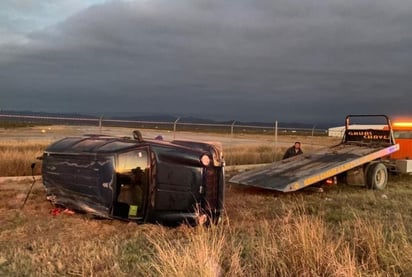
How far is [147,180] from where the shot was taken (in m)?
8.16

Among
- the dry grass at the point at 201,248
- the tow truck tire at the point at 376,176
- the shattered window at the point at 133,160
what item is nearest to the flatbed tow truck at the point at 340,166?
the tow truck tire at the point at 376,176

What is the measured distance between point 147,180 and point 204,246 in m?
3.08

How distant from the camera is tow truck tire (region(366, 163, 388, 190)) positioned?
1411cm

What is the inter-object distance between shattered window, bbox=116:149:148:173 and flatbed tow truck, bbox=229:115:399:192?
4.20 metres

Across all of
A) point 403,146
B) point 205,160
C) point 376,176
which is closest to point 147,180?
point 205,160

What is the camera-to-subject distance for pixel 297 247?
219 inches

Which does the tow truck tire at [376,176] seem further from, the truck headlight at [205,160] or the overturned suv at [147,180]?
the truck headlight at [205,160]

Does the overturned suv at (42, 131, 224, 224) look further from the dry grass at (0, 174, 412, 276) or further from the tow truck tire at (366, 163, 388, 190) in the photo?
the tow truck tire at (366, 163, 388, 190)

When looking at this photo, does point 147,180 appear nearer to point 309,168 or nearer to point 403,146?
point 309,168

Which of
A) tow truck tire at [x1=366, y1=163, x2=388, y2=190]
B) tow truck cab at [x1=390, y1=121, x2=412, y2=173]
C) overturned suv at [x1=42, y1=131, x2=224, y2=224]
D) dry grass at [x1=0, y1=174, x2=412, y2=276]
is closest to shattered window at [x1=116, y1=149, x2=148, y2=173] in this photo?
overturned suv at [x1=42, y1=131, x2=224, y2=224]

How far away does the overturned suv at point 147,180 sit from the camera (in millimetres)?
8180

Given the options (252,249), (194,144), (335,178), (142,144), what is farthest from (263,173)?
(252,249)

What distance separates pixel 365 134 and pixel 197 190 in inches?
361

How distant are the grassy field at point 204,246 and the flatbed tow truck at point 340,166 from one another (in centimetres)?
189
